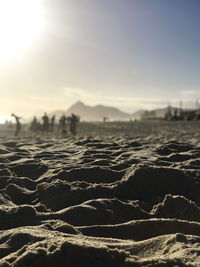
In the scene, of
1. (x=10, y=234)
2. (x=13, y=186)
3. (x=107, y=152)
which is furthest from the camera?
(x=107, y=152)

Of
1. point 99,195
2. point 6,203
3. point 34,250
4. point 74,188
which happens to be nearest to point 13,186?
point 6,203

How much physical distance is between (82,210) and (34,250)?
1.03m

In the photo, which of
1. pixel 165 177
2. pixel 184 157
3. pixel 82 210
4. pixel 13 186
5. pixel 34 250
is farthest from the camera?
pixel 184 157

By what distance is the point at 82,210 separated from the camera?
2986 mm

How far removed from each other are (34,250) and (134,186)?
2.17 m

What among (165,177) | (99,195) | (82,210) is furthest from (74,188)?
(165,177)

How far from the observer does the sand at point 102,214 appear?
1964mm

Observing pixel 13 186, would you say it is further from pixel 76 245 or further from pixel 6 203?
pixel 76 245

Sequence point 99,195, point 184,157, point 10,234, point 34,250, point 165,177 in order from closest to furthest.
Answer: point 34,250 < point 10,234 < point 99,195 < point 165,177 < point 184,157

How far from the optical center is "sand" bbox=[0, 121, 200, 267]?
6.44 feet

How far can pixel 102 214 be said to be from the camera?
9.65 ft

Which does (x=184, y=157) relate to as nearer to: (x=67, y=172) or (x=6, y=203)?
(x=67, y=172)

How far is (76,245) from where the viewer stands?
202 centimetres

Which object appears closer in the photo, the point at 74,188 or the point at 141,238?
the point at 141,238
